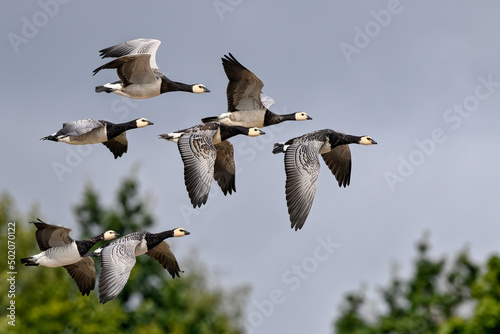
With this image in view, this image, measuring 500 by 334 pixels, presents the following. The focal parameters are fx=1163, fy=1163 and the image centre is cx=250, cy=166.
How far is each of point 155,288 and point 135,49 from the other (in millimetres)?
31760

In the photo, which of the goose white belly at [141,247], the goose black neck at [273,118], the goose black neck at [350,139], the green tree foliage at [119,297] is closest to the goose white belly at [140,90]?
the goose black neck at [273,118]

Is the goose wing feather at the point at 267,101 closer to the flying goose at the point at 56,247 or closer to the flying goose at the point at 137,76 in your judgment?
the flying goose at the point at 137,76

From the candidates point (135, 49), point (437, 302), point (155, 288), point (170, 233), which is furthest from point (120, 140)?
point (155, 288)

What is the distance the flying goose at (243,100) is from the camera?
904 inches

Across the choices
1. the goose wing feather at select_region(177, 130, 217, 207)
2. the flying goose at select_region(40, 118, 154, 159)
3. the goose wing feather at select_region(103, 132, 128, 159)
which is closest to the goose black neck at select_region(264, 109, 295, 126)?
the goose wing feather at select_region(177, 130, 217, 207)

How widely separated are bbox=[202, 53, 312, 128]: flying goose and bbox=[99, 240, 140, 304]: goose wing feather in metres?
4.30

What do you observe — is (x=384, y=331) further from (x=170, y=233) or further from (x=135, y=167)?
(x=170, y=233)

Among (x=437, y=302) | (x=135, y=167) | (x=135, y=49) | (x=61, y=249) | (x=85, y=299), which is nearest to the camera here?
(x=61, y=249)

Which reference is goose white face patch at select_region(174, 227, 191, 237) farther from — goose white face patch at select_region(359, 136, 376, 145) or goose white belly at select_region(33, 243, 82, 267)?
goose white face patch at select_region(359, 136, 376, 145)

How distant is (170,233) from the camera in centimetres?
2131

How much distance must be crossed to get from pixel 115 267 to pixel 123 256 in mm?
497

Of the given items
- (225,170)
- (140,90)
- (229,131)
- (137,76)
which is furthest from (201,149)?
(225,170)

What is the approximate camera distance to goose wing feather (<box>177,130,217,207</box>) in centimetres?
2053

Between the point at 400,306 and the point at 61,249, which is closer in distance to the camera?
the point at 61,249
